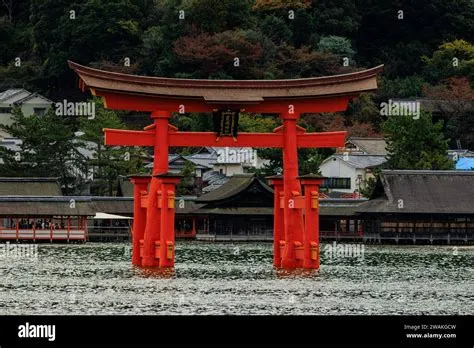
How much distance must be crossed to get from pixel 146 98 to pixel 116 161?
108 feet

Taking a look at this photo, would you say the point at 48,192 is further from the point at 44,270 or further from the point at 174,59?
the point at 44,270

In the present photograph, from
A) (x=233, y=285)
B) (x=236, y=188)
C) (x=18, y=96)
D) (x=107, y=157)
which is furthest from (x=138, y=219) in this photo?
(x=18, y=96)

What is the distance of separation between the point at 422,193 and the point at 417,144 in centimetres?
922

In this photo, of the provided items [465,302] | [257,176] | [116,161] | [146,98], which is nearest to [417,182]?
[257,176]

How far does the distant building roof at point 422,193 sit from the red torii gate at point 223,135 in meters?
21.8

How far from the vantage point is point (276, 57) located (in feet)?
322

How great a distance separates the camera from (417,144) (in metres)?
80.8

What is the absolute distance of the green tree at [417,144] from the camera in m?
80.0

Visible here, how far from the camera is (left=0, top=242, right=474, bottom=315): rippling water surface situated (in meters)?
35.3

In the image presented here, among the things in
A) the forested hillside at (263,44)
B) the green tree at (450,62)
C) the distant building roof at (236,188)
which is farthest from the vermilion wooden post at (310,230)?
the green tree at (450,62)

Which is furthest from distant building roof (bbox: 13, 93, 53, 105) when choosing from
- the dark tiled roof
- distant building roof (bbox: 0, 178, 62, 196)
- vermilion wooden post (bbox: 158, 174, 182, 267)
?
vermilion wooden post (bbox: 158, 174, 182, 267)

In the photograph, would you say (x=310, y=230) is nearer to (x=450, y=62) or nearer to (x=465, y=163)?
(x=465, y=163)

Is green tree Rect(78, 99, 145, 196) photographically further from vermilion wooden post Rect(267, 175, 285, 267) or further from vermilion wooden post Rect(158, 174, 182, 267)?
vermilion wooden post Rect(158, 174, 182, 267)

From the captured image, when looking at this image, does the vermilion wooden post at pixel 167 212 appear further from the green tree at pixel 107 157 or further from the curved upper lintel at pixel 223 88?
the green tree at pixel 107 157
